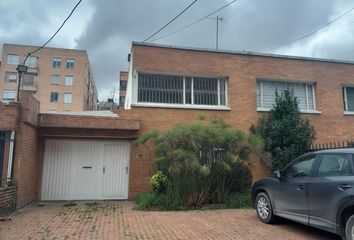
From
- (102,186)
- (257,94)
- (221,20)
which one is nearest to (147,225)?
(102,186)

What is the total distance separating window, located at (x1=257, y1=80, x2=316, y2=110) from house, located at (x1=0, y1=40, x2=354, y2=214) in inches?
1.7

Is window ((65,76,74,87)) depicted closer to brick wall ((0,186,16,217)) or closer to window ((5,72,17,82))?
window ((5,72,17,82))

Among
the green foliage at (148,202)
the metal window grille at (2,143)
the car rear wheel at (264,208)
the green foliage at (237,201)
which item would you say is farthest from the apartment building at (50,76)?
the car rear wheel at (264,208)

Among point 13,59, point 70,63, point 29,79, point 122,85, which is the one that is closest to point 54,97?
point 29,79

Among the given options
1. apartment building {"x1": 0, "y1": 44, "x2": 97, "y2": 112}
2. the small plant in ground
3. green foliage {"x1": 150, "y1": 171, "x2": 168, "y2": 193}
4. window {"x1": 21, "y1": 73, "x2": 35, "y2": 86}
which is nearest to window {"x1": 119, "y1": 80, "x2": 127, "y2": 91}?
apartment building {"x1": 0, "y1": 44, "x2": 97, "y2": 112}

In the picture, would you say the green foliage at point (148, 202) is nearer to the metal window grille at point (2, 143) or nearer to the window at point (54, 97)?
the metal window grille at point (2, 143)

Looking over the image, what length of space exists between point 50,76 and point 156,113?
180 ft

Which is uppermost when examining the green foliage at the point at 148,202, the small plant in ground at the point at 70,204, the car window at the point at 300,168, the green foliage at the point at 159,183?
the car window at the point at 300,168

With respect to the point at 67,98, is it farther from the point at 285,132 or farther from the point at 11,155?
the point at 285,132

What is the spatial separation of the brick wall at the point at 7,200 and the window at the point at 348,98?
13724 millimetres

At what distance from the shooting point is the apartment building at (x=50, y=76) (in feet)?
197

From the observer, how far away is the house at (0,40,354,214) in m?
11.8

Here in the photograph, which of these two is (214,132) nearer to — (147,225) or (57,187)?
(147,225)

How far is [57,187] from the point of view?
12.0m
